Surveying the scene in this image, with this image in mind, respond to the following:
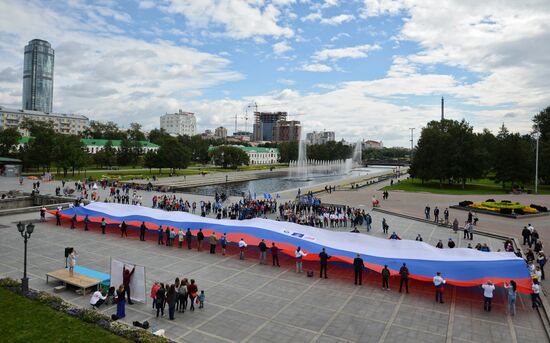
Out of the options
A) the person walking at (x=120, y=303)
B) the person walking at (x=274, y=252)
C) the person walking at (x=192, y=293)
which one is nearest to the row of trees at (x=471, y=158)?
the person walking at (x=274, y=252)

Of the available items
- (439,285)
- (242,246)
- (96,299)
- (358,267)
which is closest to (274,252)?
(242,246)

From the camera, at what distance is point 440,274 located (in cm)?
1430

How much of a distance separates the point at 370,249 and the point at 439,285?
400 cm

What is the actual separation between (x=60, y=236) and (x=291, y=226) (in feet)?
47.1

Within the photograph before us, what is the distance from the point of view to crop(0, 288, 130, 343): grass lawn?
410 inches

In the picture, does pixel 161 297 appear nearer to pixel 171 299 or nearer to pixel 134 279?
pixel 171 299

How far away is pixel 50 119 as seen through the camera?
16938cm

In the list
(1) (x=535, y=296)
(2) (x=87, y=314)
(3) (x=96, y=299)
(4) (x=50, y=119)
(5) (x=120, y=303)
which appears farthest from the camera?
(4) (x=50, y=119)

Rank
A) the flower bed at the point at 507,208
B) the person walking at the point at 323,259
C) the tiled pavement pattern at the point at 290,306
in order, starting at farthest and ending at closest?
the flower bed at the point at 507,208 < the person walking at the point at 323,259 < the tiled pavement pattern at the point at 290,306

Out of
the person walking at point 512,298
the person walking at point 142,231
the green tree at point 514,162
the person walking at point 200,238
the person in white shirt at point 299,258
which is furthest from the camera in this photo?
the green tree at point 514,162

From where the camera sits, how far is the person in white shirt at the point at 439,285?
13867 millimetres

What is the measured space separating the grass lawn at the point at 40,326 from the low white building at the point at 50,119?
531 ft

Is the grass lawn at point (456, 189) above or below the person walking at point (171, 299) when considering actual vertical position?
above

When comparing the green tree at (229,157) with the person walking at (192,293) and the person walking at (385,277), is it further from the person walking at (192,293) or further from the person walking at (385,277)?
the person walking at (192,293)
